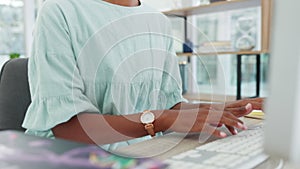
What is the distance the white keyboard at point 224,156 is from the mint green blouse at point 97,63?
11.8 inches

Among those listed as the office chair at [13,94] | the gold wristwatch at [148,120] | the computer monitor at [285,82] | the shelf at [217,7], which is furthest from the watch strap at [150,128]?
the shelf at [217,7]

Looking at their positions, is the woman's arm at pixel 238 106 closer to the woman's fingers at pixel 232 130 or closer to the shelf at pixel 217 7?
the woman's fingers at pixel 232 130

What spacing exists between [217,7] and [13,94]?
1462mm

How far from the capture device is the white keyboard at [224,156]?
46cm

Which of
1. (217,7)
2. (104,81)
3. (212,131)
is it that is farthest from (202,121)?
(217,7)

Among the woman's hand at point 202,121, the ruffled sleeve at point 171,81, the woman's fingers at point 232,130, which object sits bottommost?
the woman's fingers at point 232,130

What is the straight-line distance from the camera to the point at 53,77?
0.74m

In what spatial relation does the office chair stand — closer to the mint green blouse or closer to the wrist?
the mint green blouse

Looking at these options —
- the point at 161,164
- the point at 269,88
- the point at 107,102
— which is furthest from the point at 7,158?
the point at 107,102

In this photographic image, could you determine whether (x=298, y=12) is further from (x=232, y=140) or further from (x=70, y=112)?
(x=70, y=112)

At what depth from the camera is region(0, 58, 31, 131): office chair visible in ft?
3.53

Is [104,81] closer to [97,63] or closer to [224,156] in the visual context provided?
[97,63]

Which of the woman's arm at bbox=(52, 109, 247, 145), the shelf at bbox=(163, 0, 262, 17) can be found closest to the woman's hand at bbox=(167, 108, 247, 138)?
the woman's arm at bbox=(52, 109, 247, 145)

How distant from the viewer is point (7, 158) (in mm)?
357
